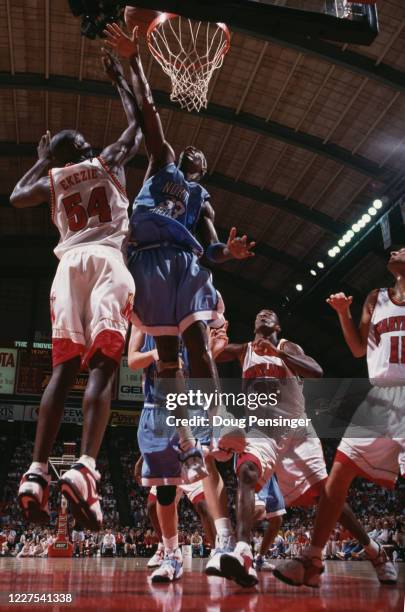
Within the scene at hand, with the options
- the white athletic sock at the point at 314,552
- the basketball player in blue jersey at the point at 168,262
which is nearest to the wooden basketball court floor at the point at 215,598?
the white athletic sock at the point at 314,552

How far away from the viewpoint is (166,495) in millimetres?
3676

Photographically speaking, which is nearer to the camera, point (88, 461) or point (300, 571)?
point (88, 461)

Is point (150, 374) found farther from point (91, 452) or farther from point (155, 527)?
point (91, 452)

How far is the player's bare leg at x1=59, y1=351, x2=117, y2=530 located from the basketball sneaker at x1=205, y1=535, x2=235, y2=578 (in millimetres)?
707

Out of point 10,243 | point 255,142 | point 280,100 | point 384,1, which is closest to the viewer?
point 384,1

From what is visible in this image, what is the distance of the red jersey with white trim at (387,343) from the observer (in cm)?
343

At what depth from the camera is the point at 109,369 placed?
8.17ft

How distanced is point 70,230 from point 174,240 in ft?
2.09

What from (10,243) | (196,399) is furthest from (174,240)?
(10,243)

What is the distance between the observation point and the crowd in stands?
14469 millimetres

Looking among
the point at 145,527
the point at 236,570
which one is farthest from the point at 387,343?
the point at 145,527

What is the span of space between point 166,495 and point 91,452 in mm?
1464

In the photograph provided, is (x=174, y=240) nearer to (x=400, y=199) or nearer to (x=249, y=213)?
(x=400, y=199)

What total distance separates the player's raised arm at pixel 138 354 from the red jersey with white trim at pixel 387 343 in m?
1.31
